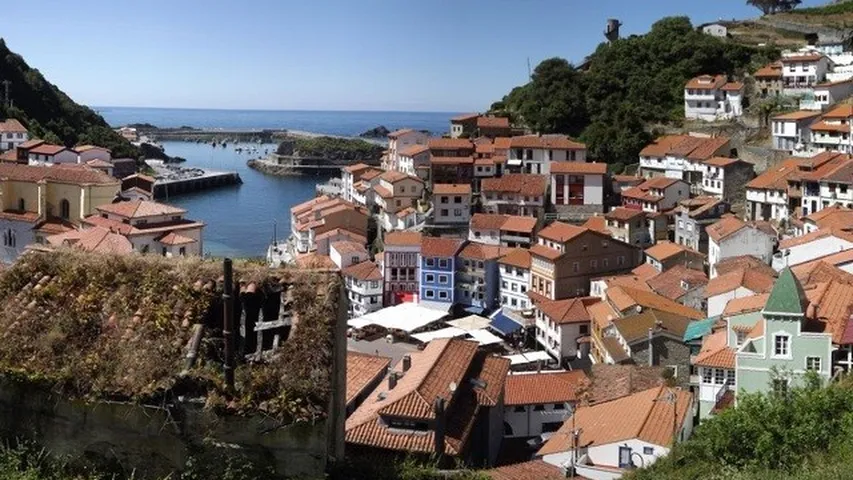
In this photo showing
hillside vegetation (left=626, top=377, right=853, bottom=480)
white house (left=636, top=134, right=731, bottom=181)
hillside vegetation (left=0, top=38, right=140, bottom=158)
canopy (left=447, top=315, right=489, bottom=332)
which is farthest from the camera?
hillside vegetation (left=0, top=38, right=140, bottom=158)

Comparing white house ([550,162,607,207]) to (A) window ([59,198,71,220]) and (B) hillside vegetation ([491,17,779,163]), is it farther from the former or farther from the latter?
(A) window ([59,198,71,220])

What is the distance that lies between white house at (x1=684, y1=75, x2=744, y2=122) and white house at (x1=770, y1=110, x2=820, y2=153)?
5471 mm

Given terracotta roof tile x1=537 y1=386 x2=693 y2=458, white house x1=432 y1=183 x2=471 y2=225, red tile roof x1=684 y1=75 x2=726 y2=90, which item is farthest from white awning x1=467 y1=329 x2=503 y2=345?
red tile roof x1=684 y1=75 x2=726 y2=90

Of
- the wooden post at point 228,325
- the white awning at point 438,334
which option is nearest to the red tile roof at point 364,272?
the white awning at point 438,334

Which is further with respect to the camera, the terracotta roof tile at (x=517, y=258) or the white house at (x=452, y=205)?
the white house at (x=452, y=205)

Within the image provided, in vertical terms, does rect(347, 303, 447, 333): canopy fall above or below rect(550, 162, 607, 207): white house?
below

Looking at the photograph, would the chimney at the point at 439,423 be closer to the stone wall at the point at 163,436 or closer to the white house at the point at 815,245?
the stone wall at the point at 163,436

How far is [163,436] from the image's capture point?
17.6 feet

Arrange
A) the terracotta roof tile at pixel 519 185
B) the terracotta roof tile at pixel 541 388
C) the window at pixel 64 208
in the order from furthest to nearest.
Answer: the terracotta roof tile at pixel 519 185
the window at pixel 64 208
the terracotta roof tile at pixel 541 388

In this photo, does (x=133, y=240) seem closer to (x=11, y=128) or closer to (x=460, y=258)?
(x=460, y=258)

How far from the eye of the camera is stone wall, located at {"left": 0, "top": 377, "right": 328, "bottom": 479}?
210 inches

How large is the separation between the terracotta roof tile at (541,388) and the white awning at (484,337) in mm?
6345

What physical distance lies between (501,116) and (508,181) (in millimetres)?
15103

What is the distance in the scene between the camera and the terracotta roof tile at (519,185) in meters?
38.7
